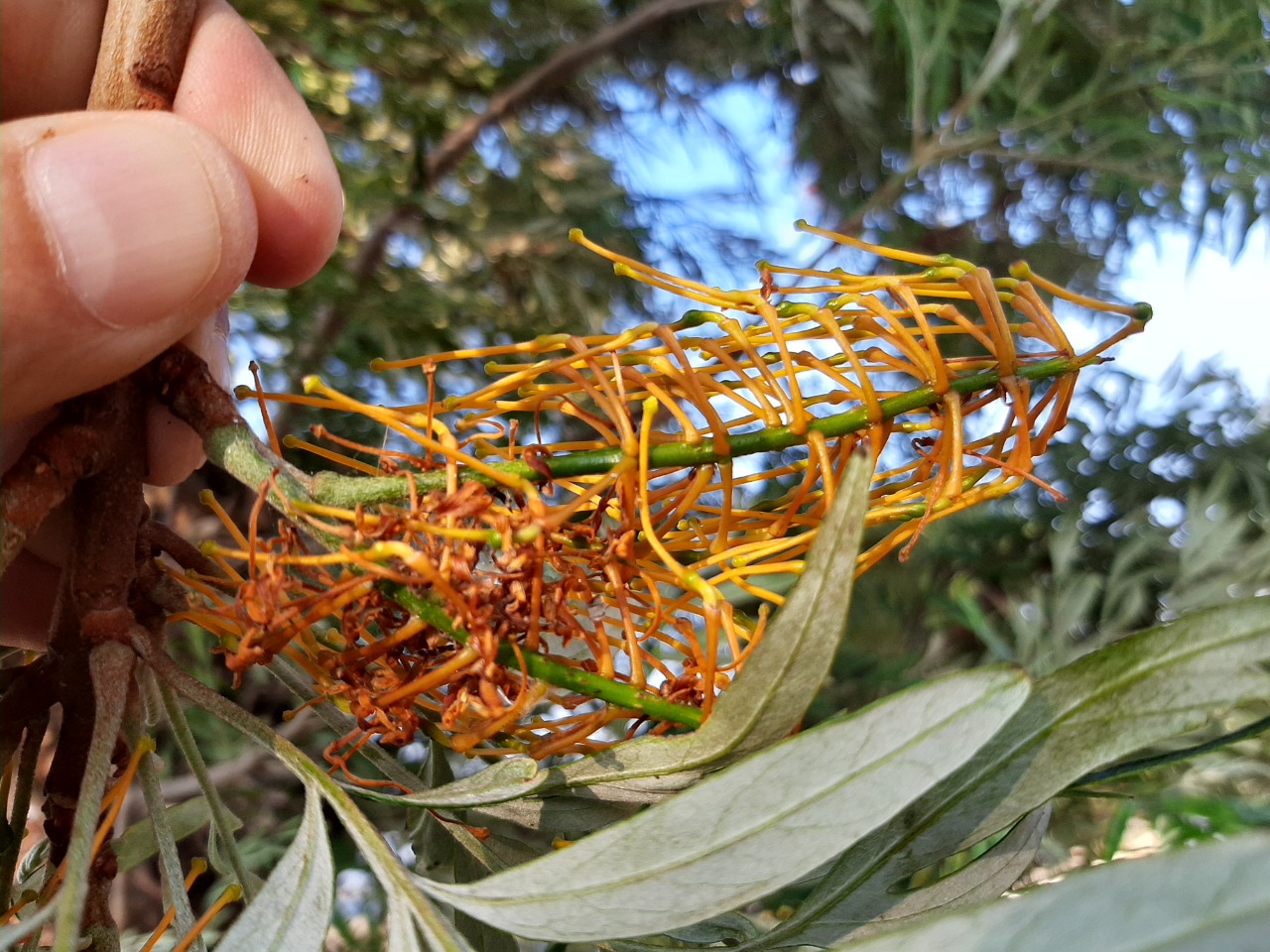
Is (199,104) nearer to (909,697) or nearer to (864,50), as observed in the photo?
(909,697)

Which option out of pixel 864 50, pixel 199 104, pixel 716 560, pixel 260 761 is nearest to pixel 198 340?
pixel 199 104

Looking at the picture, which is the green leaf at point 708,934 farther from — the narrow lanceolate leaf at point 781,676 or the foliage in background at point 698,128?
the foliage in background at point 698,128

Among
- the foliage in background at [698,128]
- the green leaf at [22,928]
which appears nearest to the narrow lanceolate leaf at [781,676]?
the green leaf at [22,928]

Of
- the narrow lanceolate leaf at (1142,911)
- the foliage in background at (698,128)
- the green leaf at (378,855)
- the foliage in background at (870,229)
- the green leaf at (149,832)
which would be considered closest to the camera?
the narrow lanceolate leaf at (1142,911)

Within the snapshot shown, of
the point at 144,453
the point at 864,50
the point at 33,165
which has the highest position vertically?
the point at 864,50

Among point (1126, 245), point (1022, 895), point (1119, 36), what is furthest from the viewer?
point (1126, 245)

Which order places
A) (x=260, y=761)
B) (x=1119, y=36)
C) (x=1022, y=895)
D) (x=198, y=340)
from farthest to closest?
(x=260, y=761), (x=1119, y=36), (x=198, y=340), (x=1022, y=895)
